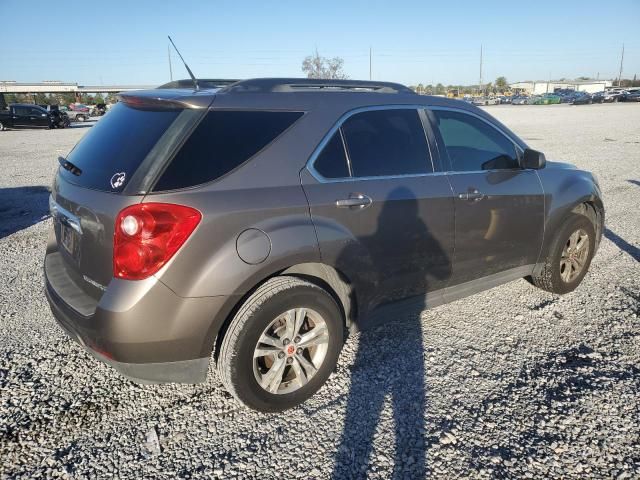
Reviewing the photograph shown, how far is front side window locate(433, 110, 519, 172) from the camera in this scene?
3482 mm

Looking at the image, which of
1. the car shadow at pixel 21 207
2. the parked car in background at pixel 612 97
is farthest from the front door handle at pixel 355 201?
the parked car in background at pixel 612 97

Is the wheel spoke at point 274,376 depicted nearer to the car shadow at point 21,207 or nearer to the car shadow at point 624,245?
the car shadow at point 624,245

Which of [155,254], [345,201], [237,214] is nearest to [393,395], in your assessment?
[345,201]

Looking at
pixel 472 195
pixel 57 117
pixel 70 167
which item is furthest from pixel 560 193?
pixel 57 117

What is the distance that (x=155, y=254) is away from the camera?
2.28m

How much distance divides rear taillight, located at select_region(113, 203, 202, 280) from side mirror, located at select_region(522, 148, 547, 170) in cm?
279

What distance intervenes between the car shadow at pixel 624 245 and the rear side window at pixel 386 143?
11.7 ft

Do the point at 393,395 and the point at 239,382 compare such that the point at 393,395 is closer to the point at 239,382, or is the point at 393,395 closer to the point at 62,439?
the point at 239,382

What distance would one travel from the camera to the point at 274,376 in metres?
2.73


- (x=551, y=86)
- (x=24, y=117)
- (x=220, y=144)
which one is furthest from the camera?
(x=551, y=86)

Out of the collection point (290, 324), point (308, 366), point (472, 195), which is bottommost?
point (308, 366)

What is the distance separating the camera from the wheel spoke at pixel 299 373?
9.19 ft

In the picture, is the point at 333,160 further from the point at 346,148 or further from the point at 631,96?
the point at 631,96

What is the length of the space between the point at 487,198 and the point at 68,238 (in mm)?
2819
